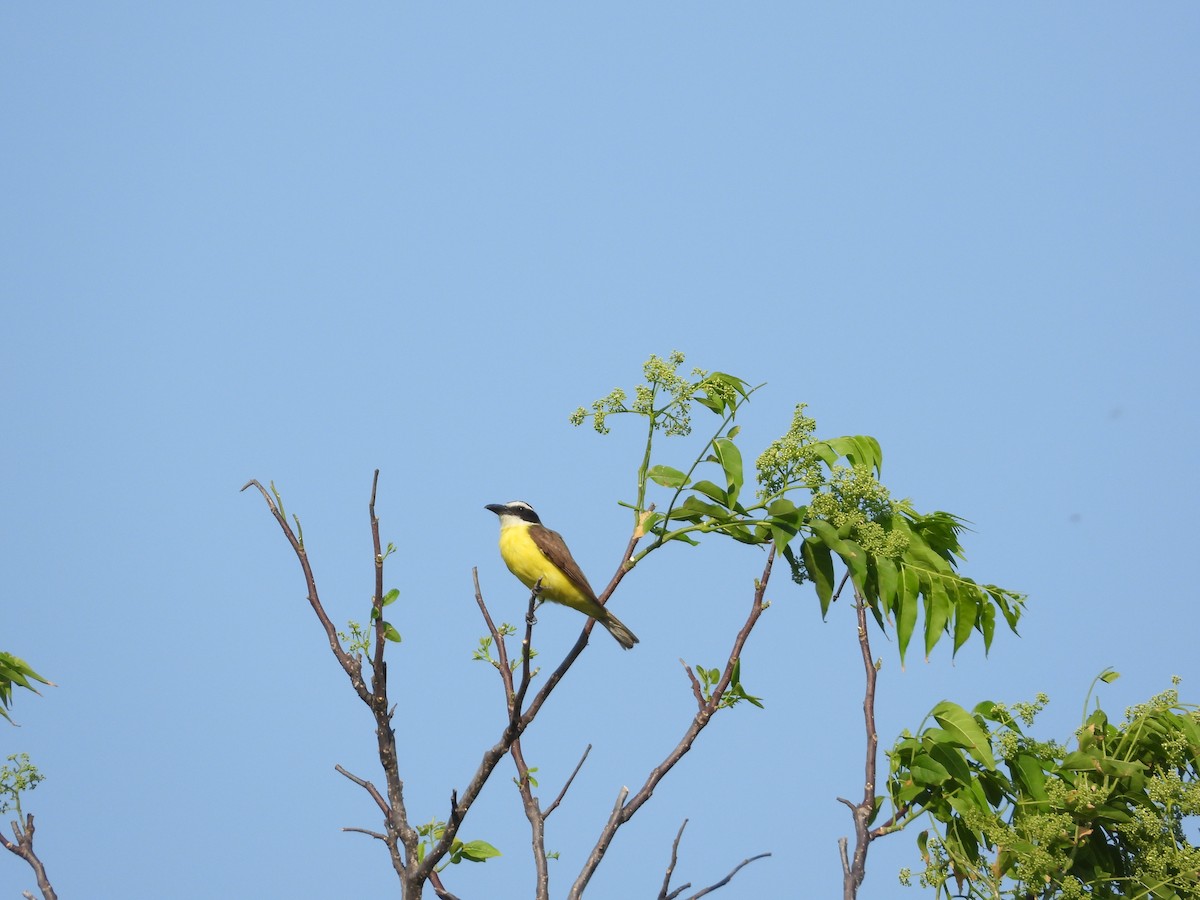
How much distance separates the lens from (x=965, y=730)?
557cm

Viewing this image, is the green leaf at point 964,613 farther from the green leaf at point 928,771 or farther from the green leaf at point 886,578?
the green leaf at point 928,771

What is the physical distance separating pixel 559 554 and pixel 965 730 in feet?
14.4

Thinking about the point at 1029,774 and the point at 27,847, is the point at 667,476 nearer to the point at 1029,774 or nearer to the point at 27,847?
the point at 1029,774

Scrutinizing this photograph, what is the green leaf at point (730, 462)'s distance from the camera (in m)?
5.29

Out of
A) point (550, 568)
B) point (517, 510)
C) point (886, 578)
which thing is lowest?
point (886, 578)

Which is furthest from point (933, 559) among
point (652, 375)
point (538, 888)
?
point (538, 888)

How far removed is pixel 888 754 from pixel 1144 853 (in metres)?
1.26

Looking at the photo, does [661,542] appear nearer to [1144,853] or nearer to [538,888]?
[538,888]

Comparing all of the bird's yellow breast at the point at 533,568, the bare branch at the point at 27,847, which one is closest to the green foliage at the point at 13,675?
the bare branch at the point at 27,847

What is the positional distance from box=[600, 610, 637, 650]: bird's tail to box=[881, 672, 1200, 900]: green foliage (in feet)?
11.4

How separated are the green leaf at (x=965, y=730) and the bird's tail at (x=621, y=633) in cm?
359

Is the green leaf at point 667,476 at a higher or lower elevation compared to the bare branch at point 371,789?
higher

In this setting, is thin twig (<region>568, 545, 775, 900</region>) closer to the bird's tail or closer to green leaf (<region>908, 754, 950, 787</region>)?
green leaf (<region>908, 754, 950, 787</region>)

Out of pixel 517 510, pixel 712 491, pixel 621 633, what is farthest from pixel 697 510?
pixel 517 510
